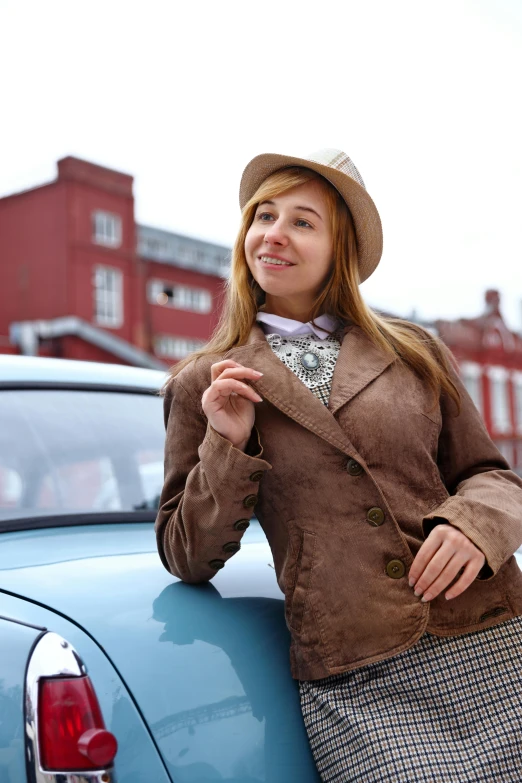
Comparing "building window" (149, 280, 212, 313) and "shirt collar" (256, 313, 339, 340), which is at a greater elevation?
"shirt collar" (256, 313, 339, 340)

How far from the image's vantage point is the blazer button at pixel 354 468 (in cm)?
181

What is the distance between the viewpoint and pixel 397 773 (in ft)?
5.16

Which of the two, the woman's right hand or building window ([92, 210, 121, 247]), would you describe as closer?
the woman's right hand

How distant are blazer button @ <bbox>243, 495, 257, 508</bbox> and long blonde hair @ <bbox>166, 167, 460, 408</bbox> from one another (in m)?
0.40

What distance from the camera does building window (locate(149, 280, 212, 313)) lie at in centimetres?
2832

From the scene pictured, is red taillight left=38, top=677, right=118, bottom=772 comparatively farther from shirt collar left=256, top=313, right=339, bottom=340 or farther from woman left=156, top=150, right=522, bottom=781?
shirt collar left=256, top=313, right=339, bottom=340

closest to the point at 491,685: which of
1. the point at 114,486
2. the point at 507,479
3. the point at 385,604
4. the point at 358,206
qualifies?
the point at 385,604

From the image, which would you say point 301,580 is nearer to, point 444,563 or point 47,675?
point 444,563

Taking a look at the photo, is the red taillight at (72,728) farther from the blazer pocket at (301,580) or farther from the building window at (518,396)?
the building window at (518,396)

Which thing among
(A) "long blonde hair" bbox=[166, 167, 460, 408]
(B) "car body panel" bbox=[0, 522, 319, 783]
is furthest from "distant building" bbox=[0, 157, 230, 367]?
(B) "car body panel" bbox=[0, 522, 319, 783]

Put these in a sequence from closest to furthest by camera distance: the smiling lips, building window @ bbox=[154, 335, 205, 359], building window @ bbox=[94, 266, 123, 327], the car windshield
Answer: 1. the smiling lips
2. the car windshield
3. building window @ bbox=[94, 266, 123, 327]
4. building window @ bbox=[154, 335, 205, 359]

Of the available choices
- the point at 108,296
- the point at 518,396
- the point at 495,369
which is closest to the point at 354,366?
the point at 108,296

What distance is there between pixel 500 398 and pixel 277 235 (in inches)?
1658

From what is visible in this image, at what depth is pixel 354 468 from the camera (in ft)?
5.94
